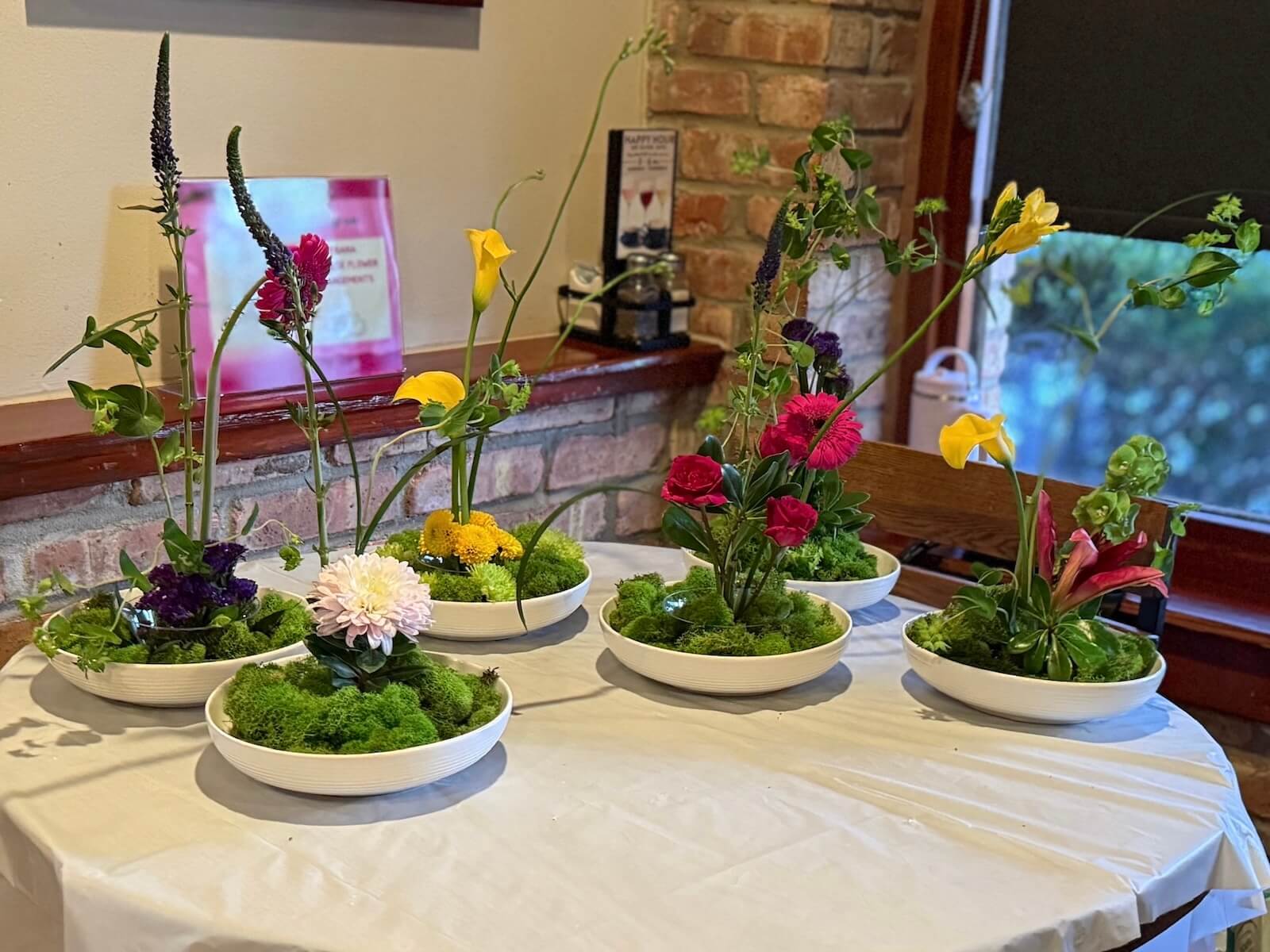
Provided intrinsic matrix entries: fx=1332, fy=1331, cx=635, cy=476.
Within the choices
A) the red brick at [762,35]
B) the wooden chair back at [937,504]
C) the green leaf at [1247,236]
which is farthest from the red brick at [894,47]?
the green leaf at [1247,236]

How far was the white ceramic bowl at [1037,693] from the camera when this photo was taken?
132 cm

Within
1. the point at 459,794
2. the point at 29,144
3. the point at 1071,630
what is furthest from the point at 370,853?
the point at 29,144

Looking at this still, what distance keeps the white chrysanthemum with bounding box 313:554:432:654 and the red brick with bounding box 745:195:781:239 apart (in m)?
1.44

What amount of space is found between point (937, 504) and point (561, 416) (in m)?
0.71

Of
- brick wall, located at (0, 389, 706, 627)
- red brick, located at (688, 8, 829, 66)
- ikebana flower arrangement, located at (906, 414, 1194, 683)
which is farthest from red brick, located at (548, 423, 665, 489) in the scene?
ikebana flower arrangement, located at (906, 414, 1194, 683)

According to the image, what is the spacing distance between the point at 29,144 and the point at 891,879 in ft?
4.80

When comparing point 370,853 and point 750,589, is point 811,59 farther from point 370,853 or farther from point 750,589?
point 370,853

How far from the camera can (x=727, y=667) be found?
1.33 meters

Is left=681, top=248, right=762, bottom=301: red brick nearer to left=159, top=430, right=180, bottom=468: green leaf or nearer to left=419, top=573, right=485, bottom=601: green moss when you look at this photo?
left=419, top=573, right=485, bottom=601: green moss

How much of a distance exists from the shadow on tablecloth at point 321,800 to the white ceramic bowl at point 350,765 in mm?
13

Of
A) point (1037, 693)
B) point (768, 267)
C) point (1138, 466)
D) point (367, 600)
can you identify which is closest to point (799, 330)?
point (768, 267)

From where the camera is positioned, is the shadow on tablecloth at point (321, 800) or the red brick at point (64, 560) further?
the red brick at point (64, 560)

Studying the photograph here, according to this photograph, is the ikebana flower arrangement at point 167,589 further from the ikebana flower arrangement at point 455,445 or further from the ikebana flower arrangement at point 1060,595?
the ikebana flower arrangement at point 1060,595

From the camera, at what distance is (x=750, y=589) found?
1.42 meters
